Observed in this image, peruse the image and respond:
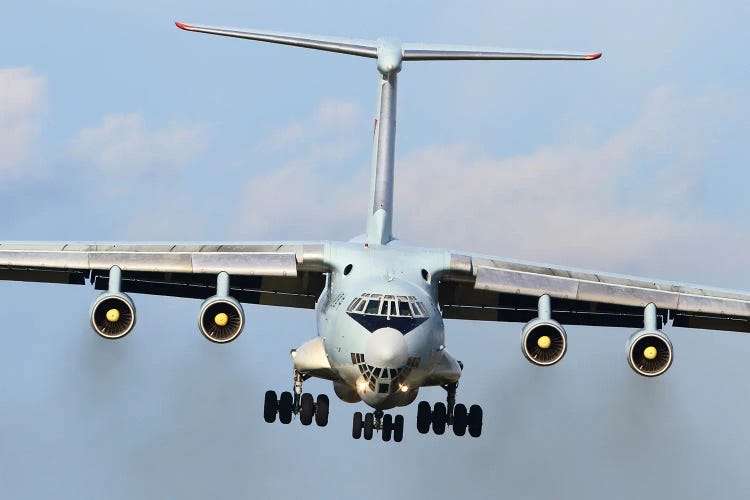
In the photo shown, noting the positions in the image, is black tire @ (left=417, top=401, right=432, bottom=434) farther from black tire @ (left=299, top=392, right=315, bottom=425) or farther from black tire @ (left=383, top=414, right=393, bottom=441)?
black tire @ (left=299, top=392, right=315, bottom=425)

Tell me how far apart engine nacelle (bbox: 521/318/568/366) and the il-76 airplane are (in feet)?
0.06

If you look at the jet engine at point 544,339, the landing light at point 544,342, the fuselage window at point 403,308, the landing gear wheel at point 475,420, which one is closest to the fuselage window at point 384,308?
the fuselage window at point 403,308

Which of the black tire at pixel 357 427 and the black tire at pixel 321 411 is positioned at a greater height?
the black tire at pixel 321 411

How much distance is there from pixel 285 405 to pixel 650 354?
18.1ft

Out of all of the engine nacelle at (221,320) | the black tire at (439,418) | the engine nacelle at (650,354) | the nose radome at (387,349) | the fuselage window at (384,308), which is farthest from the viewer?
the black tire at (439,418)

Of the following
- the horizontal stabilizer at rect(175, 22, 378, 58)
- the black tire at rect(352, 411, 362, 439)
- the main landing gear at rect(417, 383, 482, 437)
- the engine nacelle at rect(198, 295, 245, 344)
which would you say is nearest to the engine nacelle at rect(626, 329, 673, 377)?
the main landing gear at rect(417, 383, 482, 437)

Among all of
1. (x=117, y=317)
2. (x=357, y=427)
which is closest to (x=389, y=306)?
(x=357, y=427)

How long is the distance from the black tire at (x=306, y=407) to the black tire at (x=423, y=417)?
1692mm

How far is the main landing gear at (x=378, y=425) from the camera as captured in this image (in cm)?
2768

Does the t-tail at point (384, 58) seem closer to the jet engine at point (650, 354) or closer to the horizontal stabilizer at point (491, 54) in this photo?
the horizontal stabilizer at point (491, 54)

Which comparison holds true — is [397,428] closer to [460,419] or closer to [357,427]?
[357,427]

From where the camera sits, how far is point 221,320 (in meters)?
26.0

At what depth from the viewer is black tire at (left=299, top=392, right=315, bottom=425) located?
28.3 meters

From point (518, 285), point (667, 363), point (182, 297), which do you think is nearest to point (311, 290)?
point (182, 297)
